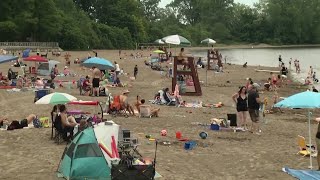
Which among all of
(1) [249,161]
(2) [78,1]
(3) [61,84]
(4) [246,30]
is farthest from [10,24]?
(4) [246,30]

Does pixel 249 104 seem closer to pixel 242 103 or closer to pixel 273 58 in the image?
pixel 242 103

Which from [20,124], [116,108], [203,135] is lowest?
[203,135]

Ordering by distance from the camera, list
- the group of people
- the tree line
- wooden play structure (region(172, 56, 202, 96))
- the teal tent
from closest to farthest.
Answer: the teal tent → the group of people → wooden play structure (region(172, 56, 202, 96)) → the tree line

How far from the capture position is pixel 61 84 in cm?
2644

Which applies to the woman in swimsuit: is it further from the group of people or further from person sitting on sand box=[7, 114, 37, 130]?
person sitting on sand box=[7, 114, 37, 130]

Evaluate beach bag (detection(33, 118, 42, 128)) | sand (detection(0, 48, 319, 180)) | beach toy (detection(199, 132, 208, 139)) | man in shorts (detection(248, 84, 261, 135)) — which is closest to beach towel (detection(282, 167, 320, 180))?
sand (detection(0, 48, 319, 180))

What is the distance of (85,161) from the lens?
9312 mm

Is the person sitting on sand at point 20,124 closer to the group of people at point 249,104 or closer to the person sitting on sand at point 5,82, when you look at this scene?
the group of people at point 249,104

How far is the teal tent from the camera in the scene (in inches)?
363

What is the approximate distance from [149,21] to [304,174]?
369 ft

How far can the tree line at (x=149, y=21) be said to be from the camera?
70875 millimetres

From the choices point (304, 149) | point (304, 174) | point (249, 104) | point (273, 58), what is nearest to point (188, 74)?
point (249, 104)

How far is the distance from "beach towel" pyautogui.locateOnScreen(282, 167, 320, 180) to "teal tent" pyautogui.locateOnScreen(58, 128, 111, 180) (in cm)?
374

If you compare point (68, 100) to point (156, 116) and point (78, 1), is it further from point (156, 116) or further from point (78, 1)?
point (78, 1)
